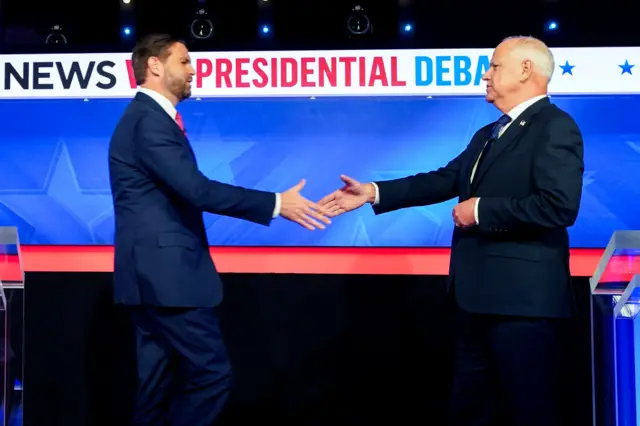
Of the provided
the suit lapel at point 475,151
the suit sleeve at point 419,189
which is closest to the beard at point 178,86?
the suit sleeve at point 419,189

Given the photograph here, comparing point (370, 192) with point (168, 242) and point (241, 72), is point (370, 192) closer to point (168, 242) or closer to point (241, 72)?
point (168, 242)

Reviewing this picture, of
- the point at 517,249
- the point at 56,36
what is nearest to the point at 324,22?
the point at 56,36

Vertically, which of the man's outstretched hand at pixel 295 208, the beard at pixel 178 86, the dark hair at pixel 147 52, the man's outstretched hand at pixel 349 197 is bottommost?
the man's outstretched hand at pixel 295 208

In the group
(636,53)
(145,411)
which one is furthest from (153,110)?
(636,53)

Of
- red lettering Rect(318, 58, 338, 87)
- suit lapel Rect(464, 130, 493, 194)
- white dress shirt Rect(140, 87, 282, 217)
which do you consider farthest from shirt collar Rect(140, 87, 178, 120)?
red lettering Rect(318, 58, 338, 87)

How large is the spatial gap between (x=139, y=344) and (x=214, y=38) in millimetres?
1769

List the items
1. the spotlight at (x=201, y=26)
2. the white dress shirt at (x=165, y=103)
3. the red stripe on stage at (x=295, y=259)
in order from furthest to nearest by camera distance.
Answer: the spotlight at (x=201, y=26)
the red stripe on stage at (x=295, y=259)
the white dress shirt at (x=165, y=103)

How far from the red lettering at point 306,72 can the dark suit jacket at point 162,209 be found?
1.32 metres

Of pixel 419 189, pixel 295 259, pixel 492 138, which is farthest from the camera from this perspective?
pixel 295 259

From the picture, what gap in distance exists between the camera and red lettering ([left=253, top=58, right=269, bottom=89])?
12.6 ft

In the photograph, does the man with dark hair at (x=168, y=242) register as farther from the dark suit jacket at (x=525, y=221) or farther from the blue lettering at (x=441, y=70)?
the blue lettering at (x=441, y=70)

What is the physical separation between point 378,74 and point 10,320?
206cm

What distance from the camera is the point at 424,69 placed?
3.82 metres

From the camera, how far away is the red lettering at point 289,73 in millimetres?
3852
